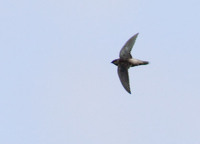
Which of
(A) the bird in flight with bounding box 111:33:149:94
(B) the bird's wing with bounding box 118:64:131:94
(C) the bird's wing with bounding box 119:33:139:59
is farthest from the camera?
(B) the bird's wing with bounding box 118:64:131:94

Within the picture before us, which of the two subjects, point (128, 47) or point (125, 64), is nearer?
point (128, 47)

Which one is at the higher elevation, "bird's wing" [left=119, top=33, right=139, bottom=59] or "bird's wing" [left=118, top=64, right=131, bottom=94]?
"bird's wing" [left=119, top=33, right=139, bottom=59]

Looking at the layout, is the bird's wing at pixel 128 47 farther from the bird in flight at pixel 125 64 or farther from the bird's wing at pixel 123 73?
the bird's wing at pixel 123 73

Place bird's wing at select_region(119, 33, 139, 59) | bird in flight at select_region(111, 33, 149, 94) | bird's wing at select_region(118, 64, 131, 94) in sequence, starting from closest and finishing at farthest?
bird's wing at select_region(119, 33, 139, 59), bird in flight at select_region(111, 33, 149, 94), bird's wing at select_region(118, 64, 131, 94)

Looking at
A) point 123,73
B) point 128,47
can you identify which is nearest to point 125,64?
point 123,73

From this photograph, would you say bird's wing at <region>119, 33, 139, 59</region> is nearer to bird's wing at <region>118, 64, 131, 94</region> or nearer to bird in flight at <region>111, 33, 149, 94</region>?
bird in flight at <region>111, 33, 149, 94</region>

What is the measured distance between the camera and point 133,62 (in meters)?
68.6

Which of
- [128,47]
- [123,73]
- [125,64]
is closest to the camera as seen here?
[128,47]

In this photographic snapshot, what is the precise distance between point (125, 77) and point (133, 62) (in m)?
1.38

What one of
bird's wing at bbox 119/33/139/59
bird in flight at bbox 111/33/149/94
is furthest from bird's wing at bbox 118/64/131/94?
bird's wing at bbox 119/33/139/59

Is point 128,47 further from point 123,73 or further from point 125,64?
point 123,73

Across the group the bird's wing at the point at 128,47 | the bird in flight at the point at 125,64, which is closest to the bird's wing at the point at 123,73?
the bird in flight at the point at 125,64

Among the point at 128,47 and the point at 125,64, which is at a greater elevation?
the point at 128,47

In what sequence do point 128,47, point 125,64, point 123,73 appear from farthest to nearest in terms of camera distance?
1. point 123,73
2. point 125,64
3. point 128,47
